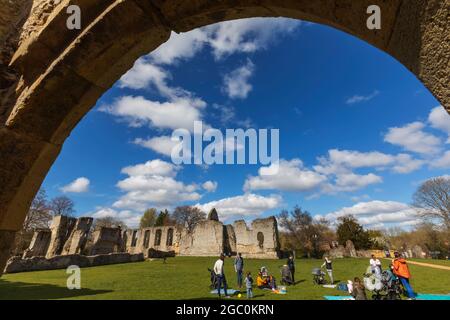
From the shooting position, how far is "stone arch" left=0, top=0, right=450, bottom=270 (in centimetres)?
224

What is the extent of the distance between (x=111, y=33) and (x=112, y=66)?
331mm

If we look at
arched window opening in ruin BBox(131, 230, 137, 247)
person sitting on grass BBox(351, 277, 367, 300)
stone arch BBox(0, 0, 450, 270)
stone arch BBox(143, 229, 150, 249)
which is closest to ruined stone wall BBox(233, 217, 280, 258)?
stone arch BBox(143, 229, 150, 249)

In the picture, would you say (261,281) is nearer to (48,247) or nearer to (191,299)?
(191,299)

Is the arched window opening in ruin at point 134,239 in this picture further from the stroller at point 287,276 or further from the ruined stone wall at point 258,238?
the stroller at point 287,276

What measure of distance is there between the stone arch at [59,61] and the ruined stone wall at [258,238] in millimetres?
28897

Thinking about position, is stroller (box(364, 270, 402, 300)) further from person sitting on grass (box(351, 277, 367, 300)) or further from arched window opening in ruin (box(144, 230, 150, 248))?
arched window opening in ruin (box(144, 230, 150, 248))

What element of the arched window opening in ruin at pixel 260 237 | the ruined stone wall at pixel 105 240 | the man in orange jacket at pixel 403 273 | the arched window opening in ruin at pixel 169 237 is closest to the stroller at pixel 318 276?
the man in orange jacket at pixel 403 273

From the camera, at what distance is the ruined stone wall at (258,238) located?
2911 centimetres

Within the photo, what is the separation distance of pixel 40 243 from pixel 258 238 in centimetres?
2621

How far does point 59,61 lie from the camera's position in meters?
2.40

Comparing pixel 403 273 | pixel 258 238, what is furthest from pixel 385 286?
pixel 258 238

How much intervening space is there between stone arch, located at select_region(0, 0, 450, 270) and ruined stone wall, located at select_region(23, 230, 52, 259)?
35.1 meters

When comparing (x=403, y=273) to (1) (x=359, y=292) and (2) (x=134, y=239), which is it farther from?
(2) (x=134, y=239)

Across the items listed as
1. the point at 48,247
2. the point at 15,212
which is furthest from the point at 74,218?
the point at 15,212
